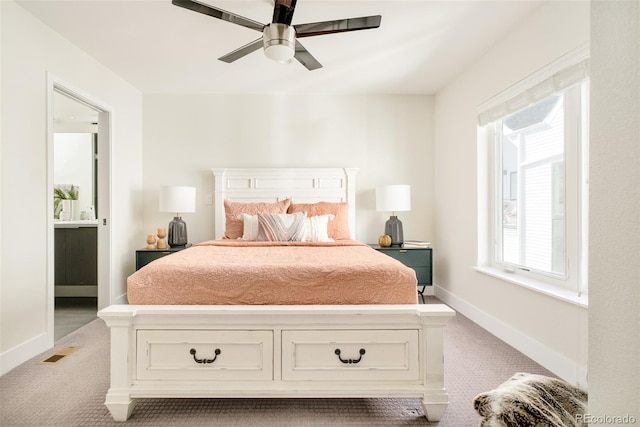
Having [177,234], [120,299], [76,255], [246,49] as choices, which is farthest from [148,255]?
[246,49]

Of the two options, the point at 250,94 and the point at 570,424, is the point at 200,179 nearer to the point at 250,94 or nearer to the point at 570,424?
the point at 250,94

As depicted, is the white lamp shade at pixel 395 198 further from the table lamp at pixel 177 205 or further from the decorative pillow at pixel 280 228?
the table lamp at pixel 177 205

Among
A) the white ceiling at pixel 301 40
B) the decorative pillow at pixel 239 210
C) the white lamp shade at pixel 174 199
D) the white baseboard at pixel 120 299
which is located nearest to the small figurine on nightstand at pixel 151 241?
the white lamp shade at pixel 174 199

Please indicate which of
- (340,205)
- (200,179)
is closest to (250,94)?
(200,179)

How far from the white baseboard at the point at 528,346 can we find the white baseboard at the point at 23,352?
11.0ft

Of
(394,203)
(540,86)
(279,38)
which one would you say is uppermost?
(279,38)

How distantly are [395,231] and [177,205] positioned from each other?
2.36 metres

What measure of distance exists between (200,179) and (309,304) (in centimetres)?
284

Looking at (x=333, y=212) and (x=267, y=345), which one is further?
(x=333, y=212)

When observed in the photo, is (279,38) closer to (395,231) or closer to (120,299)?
(395,231)

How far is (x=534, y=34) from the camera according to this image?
2369 millimetres

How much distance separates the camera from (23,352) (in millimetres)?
2326

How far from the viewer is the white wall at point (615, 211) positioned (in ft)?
1.95

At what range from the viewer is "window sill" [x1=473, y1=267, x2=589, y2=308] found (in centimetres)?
200
